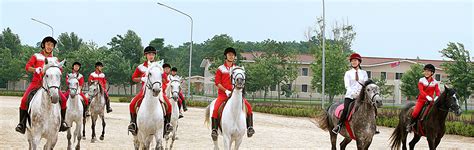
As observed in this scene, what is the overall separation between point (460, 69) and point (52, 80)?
1456 inches

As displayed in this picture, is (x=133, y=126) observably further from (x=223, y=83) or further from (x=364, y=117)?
(x=364, y=117)

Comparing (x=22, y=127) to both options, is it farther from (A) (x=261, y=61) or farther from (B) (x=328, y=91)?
(A) (x=261, y=61)

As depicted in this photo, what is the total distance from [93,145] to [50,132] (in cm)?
685

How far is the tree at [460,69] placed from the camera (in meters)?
41.1

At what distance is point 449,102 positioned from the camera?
48.1 ft

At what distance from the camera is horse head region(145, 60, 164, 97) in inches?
419

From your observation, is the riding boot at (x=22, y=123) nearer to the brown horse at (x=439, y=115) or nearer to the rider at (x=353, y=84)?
the rider at (x=353, y=84)

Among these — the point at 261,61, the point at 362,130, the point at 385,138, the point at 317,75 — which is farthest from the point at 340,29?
the point at 362,130

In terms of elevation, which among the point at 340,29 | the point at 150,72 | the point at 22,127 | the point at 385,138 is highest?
the point at 340,29

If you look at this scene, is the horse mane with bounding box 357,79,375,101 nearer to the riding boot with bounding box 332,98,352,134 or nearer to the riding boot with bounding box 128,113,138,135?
the riding boot with bounding box 332,98,352,134

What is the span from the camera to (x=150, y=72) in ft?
35.9

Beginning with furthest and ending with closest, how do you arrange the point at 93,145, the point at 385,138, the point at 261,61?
the point at 261,61 → the point at 385,138 → the point at 93,145

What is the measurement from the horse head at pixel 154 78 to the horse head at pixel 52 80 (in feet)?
5.24

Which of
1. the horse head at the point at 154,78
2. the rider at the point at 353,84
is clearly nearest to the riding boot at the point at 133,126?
the horse head at the point at 154,78
